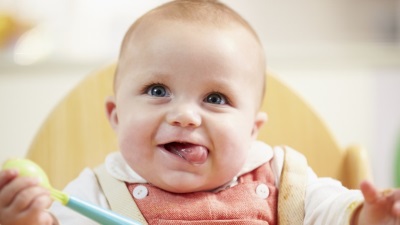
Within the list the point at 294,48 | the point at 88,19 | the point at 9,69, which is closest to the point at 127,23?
the point at 88,19

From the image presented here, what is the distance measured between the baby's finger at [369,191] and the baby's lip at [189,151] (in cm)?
20

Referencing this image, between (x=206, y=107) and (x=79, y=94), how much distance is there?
389mm

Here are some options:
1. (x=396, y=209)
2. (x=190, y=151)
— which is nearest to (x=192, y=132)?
(x=190, y=151)

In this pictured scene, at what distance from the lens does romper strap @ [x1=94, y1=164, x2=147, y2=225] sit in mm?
723

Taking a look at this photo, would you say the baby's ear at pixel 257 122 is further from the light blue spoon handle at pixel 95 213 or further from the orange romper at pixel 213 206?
the light blue spoon handle at pixel 95 213

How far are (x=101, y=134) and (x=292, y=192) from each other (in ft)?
1.34

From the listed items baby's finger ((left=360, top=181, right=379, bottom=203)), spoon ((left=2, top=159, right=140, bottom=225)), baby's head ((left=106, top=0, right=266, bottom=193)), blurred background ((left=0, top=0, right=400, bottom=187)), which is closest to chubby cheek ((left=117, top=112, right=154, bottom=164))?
baby's head ((left=106, top=0, right=266, bottom=193))

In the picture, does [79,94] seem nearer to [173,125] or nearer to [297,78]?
[173,125]

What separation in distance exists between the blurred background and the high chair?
3.02 feet

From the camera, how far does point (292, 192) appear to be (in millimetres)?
751

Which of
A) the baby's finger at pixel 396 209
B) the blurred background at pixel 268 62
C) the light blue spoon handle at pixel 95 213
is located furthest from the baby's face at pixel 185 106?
the blurred background at pixel 268 62

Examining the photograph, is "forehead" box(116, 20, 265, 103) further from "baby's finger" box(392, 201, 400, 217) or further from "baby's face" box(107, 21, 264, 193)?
"baby's finger" box(392, 201, 400, 217)

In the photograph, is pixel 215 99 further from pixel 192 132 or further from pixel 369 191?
pixel 369 191

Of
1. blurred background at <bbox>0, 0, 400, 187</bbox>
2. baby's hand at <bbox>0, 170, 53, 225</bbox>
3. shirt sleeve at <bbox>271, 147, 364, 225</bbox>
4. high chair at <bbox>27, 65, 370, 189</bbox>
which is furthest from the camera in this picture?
blurred background at <bbox>0, 0, 400, 187</bbox>
